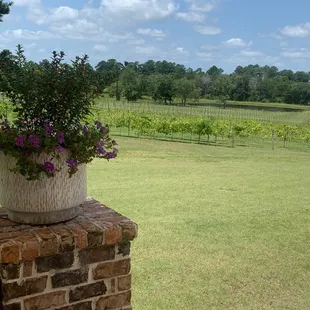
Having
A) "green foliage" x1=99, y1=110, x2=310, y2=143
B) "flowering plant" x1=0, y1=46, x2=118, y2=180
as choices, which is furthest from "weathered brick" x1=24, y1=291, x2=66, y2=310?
"green foliage" x1=99, y1=110, x2=310, y2=143

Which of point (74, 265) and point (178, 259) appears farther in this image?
point (178, 259)

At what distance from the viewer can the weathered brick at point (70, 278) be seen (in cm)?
143

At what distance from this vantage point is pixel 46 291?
1.42m

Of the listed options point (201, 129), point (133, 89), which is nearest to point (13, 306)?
point (201, 129)

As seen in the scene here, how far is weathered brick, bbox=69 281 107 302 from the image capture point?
1.47 meters

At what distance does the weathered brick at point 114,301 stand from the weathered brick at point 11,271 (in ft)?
1.12

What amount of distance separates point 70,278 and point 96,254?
12 centimetres

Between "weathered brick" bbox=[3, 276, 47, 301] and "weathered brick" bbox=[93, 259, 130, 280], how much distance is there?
0.20 metres

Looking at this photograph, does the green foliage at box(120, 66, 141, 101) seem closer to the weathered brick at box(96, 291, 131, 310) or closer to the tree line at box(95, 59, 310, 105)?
the tree line at box(95, 59, 310, 105)

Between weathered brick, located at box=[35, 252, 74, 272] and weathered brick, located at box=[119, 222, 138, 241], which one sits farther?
weathered brick, located at box=[119, 222, 138, 241]

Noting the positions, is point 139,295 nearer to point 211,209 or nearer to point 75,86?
point 75,86

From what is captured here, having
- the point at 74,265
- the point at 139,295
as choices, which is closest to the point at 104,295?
the point at 74,265

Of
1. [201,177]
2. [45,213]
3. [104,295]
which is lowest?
[201,177]

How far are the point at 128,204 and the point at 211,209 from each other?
3.91ft
